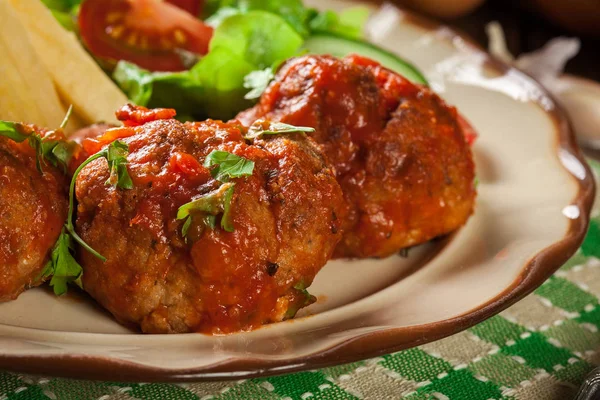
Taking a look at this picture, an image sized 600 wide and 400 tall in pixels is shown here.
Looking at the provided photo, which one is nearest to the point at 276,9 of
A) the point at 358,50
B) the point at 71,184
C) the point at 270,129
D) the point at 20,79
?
the point at 358,50

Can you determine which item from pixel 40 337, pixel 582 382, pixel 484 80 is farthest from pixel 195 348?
pixel 484 80

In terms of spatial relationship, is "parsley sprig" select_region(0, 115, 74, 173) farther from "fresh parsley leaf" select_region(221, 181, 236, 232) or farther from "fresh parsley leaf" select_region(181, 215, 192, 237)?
"fresh parsley leaf" select_region(221, 181, 236, 232)

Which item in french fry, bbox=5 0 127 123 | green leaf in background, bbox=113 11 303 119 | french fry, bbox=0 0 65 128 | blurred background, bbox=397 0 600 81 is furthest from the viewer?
blurred background, bbox=397 0 600 81

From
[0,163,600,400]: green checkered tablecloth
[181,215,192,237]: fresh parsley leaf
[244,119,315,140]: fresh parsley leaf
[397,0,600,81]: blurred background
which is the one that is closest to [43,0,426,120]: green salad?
[244,119,315,140]: fresh parsley leaf

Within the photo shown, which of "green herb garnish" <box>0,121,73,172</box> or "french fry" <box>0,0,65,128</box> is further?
"french fry" <box>0,0,65,128</box>

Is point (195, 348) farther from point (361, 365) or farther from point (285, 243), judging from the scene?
point (361, 365)

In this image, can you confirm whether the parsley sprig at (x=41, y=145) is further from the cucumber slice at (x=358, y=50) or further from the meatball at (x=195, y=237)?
the cucumber slice at (x=358, y=50)
